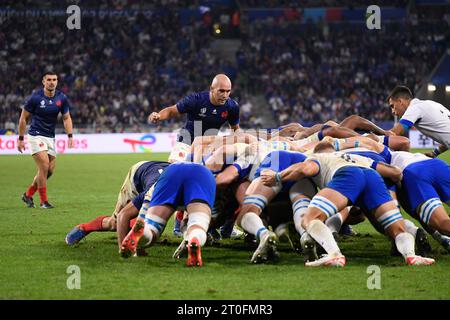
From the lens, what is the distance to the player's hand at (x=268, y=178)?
770 cm

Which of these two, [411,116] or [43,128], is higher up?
[411,116]

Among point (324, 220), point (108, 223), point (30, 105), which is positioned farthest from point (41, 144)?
point (324, 220)

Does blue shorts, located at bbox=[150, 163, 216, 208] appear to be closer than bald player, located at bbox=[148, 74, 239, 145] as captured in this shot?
Yes

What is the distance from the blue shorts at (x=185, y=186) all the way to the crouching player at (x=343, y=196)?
61cm

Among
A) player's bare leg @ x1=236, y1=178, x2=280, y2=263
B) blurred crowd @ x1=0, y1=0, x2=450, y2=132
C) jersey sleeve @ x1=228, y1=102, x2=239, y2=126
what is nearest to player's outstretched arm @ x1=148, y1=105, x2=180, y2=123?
jersey sleeve @ x1=228, y1=102, x2=239, y2=126

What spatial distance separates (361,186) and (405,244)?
71cm

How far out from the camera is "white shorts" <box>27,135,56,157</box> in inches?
539

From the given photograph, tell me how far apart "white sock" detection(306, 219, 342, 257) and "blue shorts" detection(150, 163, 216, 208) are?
106cm

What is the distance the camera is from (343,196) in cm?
738

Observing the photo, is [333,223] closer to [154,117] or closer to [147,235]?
[147,235]

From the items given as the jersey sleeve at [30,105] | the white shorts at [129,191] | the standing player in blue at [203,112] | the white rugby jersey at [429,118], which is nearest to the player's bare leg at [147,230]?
the white shorts at [129,191]

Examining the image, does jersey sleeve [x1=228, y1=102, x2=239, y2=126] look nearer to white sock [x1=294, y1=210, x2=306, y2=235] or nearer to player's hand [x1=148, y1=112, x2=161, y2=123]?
player's hand [x1=148, y1=112, x2=161, y2=123]
